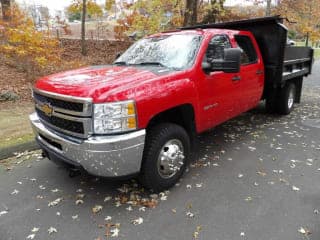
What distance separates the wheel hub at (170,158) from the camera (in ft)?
12.0

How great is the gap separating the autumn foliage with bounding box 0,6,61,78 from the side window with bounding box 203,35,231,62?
19.4 feet

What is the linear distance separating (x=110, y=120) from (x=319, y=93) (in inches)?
388

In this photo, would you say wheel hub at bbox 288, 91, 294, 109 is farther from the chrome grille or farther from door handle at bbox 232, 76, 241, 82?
the chrome grille

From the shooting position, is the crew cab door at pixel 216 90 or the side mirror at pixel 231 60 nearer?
the side mirror at pixel 231 60

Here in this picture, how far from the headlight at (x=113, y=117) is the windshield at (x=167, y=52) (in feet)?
4.04

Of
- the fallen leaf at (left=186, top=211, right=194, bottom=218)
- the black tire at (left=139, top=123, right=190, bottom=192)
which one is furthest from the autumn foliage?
the fallen leaf at (left=186, top=211, right=194, bottom=218)

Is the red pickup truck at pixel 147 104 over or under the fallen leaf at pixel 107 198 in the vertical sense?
over

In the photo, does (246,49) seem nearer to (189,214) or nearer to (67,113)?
(189,214)

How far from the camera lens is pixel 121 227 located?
3129mm

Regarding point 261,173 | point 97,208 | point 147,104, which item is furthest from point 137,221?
point 261,173

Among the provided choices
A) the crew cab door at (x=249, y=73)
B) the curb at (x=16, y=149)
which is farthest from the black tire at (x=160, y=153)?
the curb at (x=16, y=149)

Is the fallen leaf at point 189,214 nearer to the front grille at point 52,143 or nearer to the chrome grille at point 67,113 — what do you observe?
the chrome grille at point 67,113

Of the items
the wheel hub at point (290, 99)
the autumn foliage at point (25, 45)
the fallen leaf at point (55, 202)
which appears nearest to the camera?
the fallen leaf at point (55, 202)

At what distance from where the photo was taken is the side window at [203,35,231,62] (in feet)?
14.4
